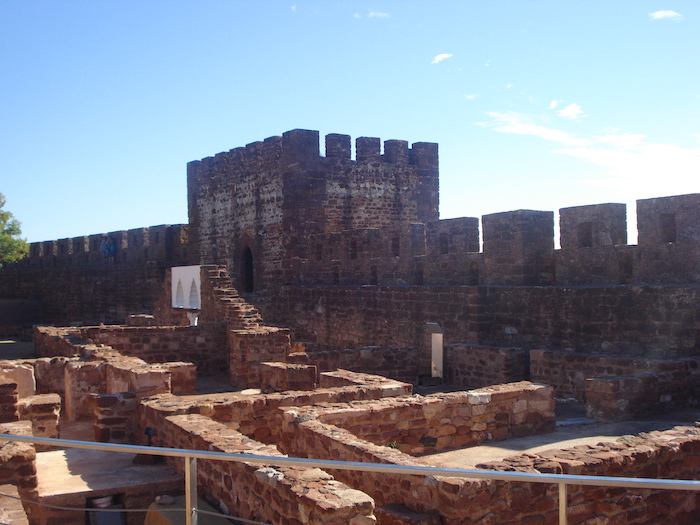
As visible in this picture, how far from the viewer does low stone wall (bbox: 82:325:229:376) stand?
40.5 ft

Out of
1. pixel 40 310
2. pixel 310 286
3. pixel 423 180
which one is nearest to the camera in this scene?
pixel 310 286

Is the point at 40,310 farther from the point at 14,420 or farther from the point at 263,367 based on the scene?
the point at 14,420

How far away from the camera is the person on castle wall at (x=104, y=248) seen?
91.9 feet

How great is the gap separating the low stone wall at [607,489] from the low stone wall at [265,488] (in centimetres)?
96

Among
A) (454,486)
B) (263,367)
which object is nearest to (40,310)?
(263,367)

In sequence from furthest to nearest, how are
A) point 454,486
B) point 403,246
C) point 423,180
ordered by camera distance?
point 423,180 → point 403,246 → point 454,486

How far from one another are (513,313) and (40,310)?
23508 mm

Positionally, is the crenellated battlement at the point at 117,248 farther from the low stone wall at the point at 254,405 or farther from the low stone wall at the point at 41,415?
the low stone wall at the point at 254,405

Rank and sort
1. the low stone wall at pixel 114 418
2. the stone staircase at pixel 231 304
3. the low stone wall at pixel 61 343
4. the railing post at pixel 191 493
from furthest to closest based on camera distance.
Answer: the stone staircase at pixel 231 304 → the low stone wall at pixel 61 343 → the low stone wall at pixel 114 418 → the railing post at pixel 191 493

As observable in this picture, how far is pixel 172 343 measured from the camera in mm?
12773

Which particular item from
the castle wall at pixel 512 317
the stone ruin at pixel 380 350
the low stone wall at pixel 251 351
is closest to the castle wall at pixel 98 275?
the stone ruin at pixel 380 350

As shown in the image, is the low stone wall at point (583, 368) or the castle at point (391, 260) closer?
the low stone wall at point (583, 368)

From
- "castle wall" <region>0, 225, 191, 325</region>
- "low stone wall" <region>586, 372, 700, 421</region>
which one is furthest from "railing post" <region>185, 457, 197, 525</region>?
"castle wall" <region>0, 225, 191, 325</region>

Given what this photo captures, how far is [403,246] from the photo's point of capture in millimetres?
15594
